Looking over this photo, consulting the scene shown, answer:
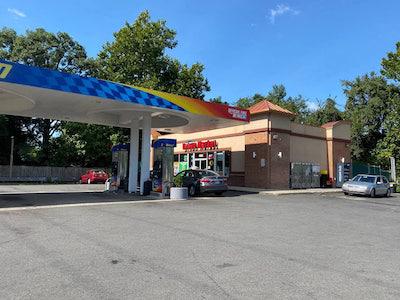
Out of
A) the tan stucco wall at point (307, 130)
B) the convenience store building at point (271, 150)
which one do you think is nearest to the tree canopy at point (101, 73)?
the convenience store building at point (271, 150)

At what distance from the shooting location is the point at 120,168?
24.1 m

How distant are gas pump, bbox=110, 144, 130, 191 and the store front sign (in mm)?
9499

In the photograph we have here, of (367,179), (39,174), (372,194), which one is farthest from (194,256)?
(39,174)

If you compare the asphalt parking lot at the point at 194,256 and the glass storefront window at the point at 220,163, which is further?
the glass storefront window at the point at 220,163

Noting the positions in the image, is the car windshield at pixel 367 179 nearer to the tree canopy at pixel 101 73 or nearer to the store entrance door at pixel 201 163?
the store entrance door at pixel 201 163

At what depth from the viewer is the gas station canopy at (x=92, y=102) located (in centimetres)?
1554

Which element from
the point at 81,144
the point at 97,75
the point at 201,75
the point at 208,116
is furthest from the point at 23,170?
the point at 208,116

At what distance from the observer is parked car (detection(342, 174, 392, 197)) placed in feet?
80.0

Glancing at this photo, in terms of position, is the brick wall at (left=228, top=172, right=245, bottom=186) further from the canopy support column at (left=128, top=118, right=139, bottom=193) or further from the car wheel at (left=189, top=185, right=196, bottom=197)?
the canopy support column at (left=128, top=118, right=139, bottom=193)

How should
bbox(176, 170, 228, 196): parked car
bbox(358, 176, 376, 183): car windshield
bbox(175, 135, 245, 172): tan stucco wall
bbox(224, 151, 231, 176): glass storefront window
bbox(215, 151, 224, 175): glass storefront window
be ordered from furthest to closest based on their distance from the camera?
bbox(215, 151, 224, 175): glass storefront window < bbox(224, 151, 231, 176): glass storefront window < bbox(175, 135, 245, 172): tan stucco wall < bbox(358, 176, 376, 183): car windshield < bbox(176, 170, 228, 196): parked car

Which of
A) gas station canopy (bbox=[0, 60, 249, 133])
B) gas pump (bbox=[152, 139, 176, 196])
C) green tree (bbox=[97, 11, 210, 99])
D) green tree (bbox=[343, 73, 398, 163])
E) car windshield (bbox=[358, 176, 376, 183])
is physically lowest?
car windshield (bbox=[358, 176, 376, 183])

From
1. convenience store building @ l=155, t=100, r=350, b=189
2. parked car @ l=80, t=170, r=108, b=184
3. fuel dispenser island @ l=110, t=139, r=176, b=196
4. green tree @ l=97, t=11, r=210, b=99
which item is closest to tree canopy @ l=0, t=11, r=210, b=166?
green tree @ l=97, t=11, r=210, b=99

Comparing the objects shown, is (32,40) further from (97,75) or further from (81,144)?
(81,144)

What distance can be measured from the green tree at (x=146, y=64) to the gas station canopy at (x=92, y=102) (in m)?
20.0
